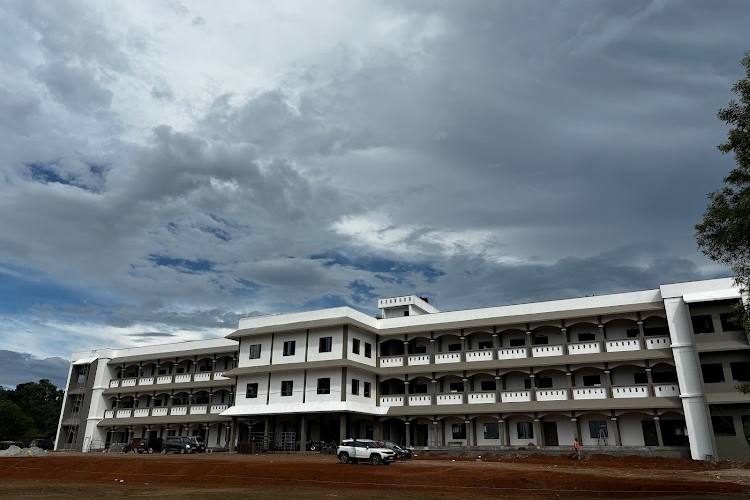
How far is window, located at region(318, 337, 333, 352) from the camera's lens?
46.4m

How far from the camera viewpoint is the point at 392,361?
4897 centimetres

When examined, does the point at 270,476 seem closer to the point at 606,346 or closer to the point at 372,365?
the point at 372,365

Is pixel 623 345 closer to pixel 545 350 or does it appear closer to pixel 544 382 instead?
pixel 545 350

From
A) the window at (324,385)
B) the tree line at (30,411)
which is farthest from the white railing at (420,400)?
the tree line at (30,411)

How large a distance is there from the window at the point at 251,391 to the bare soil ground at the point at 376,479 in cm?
1318

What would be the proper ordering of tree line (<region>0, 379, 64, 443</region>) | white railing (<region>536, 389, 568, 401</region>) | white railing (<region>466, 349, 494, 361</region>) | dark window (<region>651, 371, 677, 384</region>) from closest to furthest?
1. dark window (<region>651, 371, 677, 384</region>)
2. white railing (<region>536, 389, 568, 401</region>)
3. white railing (<region>466, 349, 494, 361</region>)
4. tree line (<region>0, 379, 64, 443</region>)

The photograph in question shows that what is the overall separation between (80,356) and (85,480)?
3990cm

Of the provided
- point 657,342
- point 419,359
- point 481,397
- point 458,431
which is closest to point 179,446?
point 419,359

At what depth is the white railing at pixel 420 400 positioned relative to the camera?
4569 centimetres

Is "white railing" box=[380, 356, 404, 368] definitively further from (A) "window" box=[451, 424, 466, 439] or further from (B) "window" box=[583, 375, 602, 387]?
(B) "window" box=[583, 375, 602, 387]

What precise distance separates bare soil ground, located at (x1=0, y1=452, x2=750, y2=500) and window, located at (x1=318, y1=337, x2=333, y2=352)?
14404 millimetres

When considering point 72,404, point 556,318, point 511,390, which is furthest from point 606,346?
point 72,404

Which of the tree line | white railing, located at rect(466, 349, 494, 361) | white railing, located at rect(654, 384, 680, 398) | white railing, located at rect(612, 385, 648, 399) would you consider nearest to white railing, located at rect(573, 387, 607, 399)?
white railing, located at rect(612, 385, 648, 399)

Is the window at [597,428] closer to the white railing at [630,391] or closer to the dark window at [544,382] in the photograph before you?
the white railing at [630,391]
